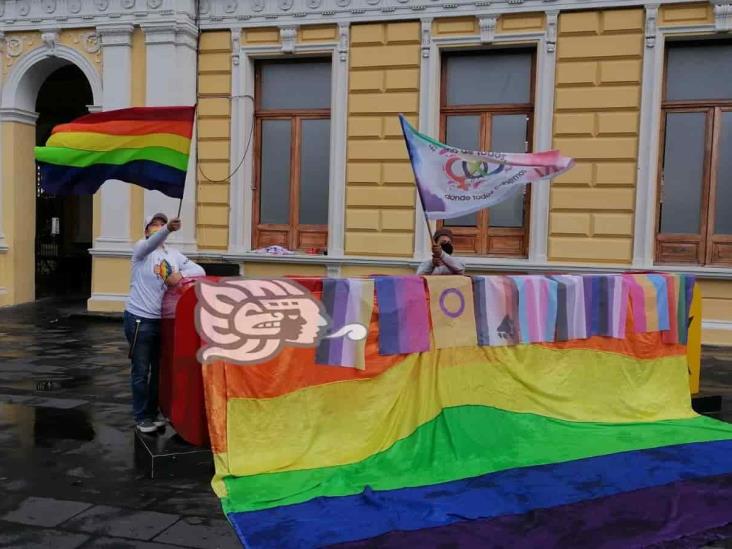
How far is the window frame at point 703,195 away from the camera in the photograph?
11648 mm

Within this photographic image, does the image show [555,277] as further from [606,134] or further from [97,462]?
[606,134]

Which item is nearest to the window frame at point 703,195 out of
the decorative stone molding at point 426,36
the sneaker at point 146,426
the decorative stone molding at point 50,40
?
the decorative stone molding at point 426,36

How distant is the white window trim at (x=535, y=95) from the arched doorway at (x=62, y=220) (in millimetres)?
8601

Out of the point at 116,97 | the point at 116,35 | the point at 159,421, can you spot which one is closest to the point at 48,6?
the point at 116,35

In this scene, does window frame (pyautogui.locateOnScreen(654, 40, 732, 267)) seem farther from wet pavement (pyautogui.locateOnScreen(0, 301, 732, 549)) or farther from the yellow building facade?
wet pavement (pyautogui.locateOnScreen(0, 301, 732, 549))

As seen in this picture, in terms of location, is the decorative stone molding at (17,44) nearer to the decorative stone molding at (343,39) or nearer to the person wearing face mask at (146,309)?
the decorative stone molding at (343,39)

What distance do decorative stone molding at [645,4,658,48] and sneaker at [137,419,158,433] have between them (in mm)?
9627

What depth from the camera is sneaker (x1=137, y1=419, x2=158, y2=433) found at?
570 centimetres

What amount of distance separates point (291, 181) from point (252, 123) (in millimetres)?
1292

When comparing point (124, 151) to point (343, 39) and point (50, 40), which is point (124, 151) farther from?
point (50, 40)

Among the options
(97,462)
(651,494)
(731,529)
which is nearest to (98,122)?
(97,462)

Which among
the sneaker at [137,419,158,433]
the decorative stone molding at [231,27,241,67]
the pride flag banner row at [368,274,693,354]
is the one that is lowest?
the sneaker at [137,419,158,433]

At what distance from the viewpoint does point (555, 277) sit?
6473 millimetres

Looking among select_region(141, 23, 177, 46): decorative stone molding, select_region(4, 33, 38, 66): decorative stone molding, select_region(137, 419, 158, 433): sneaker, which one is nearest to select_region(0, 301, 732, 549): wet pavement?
select_region(137, 419, 158, 433): sneaker
